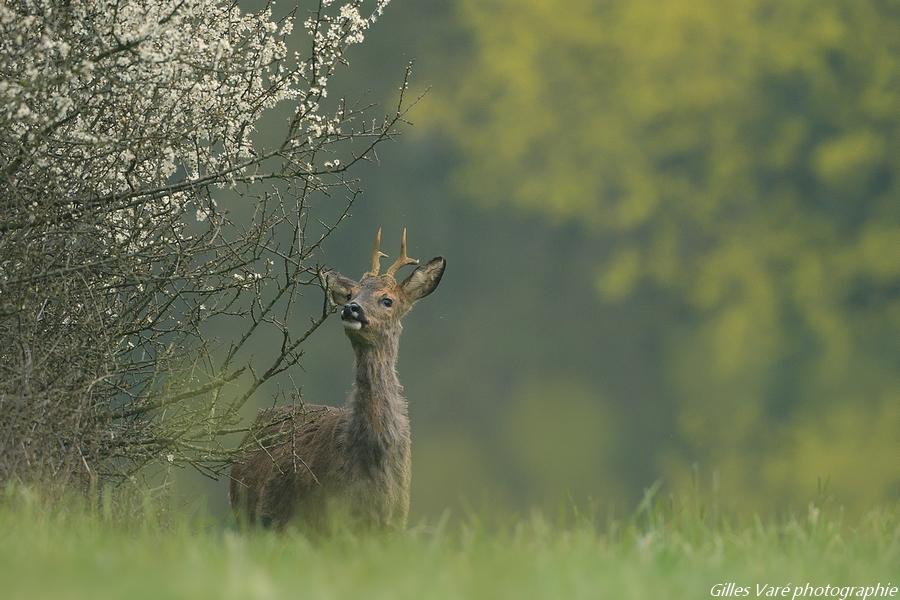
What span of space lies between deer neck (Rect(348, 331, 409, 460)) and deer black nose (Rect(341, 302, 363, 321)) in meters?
0.24

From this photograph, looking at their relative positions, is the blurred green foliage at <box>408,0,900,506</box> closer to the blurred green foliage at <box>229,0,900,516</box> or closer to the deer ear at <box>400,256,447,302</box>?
Result: the blurred green foliage at <box>229,0,900,516</box>

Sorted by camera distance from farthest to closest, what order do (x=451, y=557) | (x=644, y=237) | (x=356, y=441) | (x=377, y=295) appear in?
1. (x=644, y=237)
2. (x=377, y=295)
3. (x=356, y=441)
4. (x=451, y=557)

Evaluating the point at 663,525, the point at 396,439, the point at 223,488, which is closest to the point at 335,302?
the point at 396,439

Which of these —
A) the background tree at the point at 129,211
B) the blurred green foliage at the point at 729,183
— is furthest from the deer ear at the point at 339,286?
the blurred green foliage at the point at 729,183

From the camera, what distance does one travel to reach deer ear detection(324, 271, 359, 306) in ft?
31.3

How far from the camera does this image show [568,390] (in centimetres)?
3312

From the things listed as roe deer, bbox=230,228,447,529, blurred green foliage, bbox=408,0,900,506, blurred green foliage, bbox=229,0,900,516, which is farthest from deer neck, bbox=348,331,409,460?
blurred green foliage, bbox=408,0,900,506

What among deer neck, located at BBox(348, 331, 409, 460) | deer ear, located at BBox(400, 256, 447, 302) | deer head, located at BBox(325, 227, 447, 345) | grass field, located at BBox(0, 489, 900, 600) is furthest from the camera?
deer ear, located at BBox(400, 256, 447, 302)

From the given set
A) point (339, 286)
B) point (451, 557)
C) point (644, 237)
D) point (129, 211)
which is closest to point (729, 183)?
point (644, 237)

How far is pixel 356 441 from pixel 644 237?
28014 mm

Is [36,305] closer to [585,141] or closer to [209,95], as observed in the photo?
[209,95]

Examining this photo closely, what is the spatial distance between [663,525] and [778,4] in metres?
32.5

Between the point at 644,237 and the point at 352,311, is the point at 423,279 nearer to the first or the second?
the point at 352,311

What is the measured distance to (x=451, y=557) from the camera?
210 inches
